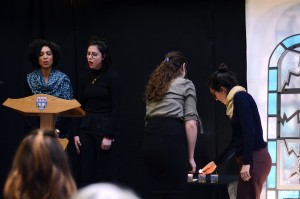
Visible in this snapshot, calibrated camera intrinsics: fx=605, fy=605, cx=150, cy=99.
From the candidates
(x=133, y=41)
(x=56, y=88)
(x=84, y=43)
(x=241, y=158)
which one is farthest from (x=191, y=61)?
(x=241, y=158)

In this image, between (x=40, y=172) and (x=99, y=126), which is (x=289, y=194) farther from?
(x=40, y=172)

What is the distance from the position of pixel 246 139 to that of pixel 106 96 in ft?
3.73

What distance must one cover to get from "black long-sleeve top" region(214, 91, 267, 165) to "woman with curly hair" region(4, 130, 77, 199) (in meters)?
1.65

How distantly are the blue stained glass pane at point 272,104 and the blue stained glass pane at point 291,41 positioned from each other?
1.34 ft

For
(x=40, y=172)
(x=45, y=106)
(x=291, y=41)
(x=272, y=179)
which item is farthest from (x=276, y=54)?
(x=40, y=172)

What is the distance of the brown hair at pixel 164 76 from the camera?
3674 millimetres

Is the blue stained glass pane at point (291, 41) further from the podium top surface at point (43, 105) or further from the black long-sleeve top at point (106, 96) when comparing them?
the podium top surface at point (43, 105)

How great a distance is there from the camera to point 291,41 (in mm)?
4793

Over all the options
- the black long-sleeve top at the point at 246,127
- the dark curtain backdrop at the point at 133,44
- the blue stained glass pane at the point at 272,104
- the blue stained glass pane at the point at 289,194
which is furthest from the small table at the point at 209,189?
the black long-sleeve top at the point at 246,127

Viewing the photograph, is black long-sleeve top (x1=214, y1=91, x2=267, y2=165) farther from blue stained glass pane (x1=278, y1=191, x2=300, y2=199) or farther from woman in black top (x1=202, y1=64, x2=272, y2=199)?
blue stained glass pane (x1=278, y1=191, x2=300, y2=199)

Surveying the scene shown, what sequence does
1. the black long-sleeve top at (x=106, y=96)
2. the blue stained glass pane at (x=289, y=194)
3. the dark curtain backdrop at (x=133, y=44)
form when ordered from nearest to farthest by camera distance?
1. the black long-sleeve top at (x=106, y=96)
2. the blue stained glass pane at (x=289, y=194)
3. the dark curtain backdrop at (x=133, y=44)

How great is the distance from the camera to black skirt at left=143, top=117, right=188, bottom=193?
11.8 ft

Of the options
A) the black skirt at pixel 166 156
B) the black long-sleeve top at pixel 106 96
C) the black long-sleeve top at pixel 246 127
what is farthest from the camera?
the black long-sleeve top at pixel 106 96

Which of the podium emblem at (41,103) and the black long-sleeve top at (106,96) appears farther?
the black long-sleeve top at (106,96)
